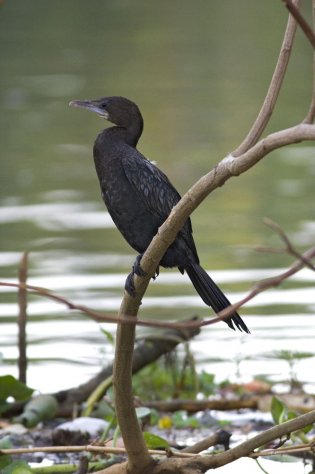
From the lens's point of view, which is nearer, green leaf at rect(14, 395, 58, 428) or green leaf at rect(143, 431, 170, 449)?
green leaf at rect(143, 431, 170, 449)

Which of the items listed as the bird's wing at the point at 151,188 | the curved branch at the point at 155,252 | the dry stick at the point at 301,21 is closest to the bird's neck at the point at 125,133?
the bird's wing at the point at 151,188

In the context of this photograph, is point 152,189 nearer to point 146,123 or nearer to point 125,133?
point 125,133

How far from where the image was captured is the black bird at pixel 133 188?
411 centimetres

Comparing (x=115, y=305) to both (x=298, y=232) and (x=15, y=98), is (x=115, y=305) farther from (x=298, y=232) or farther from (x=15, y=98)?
(x=15, y=98)

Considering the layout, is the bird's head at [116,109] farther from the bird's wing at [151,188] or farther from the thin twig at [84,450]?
the thin twig at [84,450]

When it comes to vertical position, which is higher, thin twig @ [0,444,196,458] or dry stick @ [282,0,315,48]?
dry stick @ [282,0,315,48]

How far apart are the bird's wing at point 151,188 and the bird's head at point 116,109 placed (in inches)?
5.6

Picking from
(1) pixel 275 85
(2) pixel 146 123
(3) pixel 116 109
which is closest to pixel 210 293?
(3) pixel 116 109

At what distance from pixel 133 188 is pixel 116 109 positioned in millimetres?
256

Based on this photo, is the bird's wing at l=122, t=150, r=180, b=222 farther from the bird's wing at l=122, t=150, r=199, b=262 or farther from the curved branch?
the curved branch

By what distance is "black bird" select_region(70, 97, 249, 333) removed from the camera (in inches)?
162

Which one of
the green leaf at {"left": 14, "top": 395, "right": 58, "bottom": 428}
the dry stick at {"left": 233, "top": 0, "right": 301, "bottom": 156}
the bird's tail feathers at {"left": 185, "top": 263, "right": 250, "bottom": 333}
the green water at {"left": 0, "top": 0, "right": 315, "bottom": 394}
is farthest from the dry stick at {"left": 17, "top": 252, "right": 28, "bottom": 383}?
the dry stick at {"left": 233, "top": 0, "right": 301, "bottom": 156}

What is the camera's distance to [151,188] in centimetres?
416

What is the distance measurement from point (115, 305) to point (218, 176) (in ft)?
13.5
